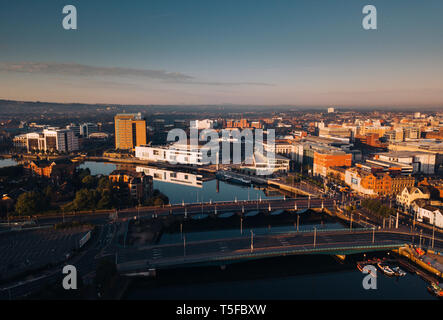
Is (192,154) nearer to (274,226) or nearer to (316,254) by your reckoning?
(274,226)

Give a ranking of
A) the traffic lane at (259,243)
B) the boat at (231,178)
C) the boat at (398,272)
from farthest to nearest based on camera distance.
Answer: the boat at (231,178)
the traffic lane at (259,243)
the boat at (398,272)

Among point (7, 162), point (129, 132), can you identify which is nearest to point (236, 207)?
point (129, 132)

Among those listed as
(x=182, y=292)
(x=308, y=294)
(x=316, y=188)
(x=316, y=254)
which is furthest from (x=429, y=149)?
(x=182, y=292)

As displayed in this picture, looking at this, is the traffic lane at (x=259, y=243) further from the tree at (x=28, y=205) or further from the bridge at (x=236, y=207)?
the tree at (x=28, y=205)

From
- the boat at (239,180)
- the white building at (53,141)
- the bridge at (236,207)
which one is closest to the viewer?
the bridge at (236,207)

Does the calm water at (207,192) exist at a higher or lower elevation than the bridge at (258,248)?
lower

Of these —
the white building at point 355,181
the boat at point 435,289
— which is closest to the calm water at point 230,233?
the white building at point 355,181

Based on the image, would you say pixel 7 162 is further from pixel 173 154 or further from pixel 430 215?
pixel 430 215
